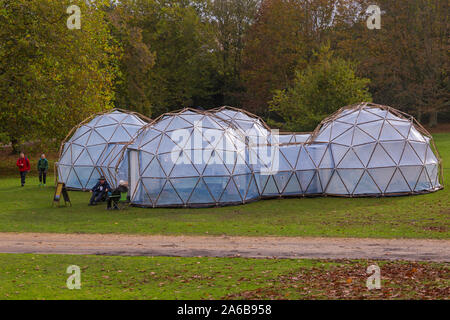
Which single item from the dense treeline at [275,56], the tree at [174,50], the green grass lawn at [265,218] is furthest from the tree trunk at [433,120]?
the green grass lawn at [265,218]

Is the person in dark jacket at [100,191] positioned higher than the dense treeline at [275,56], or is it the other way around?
the dense treeline at [275,56]

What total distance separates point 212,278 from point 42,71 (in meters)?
28.4

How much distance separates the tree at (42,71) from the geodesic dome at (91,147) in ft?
10.2

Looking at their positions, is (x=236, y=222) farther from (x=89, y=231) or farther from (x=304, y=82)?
(x=304, y=82)

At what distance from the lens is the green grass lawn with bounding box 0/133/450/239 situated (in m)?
18.5

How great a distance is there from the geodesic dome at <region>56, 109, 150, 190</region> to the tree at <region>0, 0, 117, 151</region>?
10.2 ft

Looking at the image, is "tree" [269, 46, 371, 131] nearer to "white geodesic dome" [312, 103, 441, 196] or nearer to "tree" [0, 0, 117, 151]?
"white geodesic dome" [312, 103, 441, 196]

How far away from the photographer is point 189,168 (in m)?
24.7

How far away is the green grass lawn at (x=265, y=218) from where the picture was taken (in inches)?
730

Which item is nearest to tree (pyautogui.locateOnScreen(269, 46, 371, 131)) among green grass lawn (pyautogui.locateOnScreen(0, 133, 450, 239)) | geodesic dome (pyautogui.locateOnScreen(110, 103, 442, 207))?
geodesic dome (pyautogui.locateOnScreen(110, 103, 442, 207))

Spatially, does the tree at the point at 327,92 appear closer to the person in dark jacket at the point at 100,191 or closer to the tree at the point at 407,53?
the tree at the point at 407,53

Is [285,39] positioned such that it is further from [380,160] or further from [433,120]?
[380,160]
